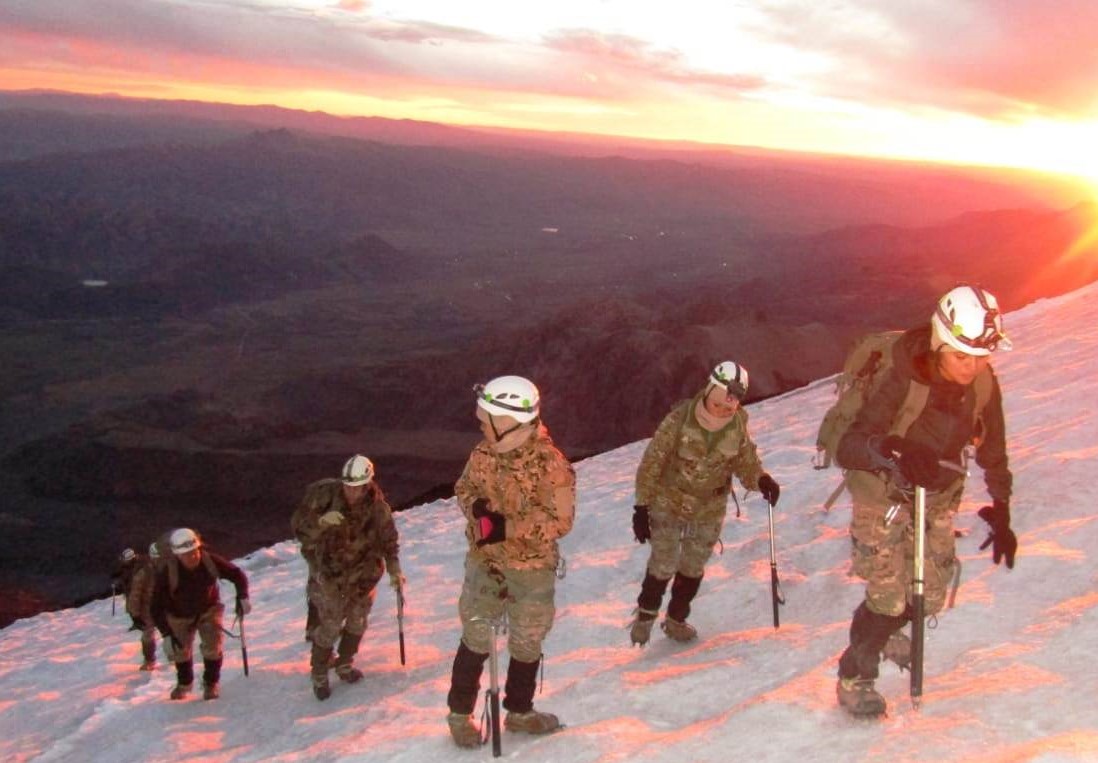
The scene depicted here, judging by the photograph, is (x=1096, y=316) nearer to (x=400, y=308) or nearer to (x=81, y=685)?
(x=81, y=685)

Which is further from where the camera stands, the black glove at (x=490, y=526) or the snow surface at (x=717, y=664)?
the black glove at (x=490, y=526)

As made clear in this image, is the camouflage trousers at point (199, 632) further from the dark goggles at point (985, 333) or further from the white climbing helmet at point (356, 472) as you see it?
the dark goggles at point (985, 333)

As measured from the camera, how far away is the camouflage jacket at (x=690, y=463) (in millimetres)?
6383

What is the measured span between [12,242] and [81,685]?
20611 cm

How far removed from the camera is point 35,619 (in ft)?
50.1

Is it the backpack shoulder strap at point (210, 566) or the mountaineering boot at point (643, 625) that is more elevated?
the mountaineering boot at point (643, 625)

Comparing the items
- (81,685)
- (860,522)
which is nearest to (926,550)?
(860,522)

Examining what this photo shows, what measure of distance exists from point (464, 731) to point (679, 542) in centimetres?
223

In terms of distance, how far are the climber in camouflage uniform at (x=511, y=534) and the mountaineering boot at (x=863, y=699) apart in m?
1.82

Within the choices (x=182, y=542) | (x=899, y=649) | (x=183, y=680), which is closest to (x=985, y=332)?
(x=899, y=649)

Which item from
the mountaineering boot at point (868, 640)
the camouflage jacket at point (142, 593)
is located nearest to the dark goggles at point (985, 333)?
the mountaineering boot at point (868, 640)

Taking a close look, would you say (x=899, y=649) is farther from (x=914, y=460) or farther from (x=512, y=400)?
(x=512, y=400)

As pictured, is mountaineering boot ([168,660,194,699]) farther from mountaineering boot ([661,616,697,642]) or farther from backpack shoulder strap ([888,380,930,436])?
backpack shoulder strap ([888,380,930,436])

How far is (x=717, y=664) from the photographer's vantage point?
6.27 m
